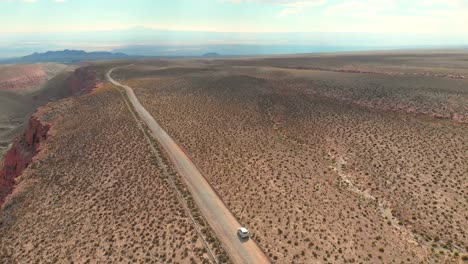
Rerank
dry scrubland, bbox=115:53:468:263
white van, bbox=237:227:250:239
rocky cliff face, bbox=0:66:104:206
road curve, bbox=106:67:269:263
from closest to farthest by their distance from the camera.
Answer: road curve, bbox=106:67:269:263 → white van, bbox=237:227:250:239 → dry scrubland, bbox=115:53:468:263 → rocky cliff face, bbox=0:66:104:206

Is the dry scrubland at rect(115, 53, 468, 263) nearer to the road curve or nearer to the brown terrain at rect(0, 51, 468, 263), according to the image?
the brown terrain at rect(0, 51, 468, 263)

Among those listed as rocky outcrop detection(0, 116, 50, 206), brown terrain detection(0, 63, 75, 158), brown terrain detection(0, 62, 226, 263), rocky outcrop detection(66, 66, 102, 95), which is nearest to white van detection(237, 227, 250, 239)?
brown terrain detection(0, 62, 226, 263)

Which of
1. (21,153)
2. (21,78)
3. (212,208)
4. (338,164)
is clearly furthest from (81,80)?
(338,164)

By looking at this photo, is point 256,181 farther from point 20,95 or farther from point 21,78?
point 21,78

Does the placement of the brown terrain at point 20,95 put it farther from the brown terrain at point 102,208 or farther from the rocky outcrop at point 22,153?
the brown terrain at point 102,208

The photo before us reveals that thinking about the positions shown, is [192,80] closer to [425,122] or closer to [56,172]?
[56,172]

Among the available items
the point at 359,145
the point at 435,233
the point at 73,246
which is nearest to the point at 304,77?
the point at 359,145
